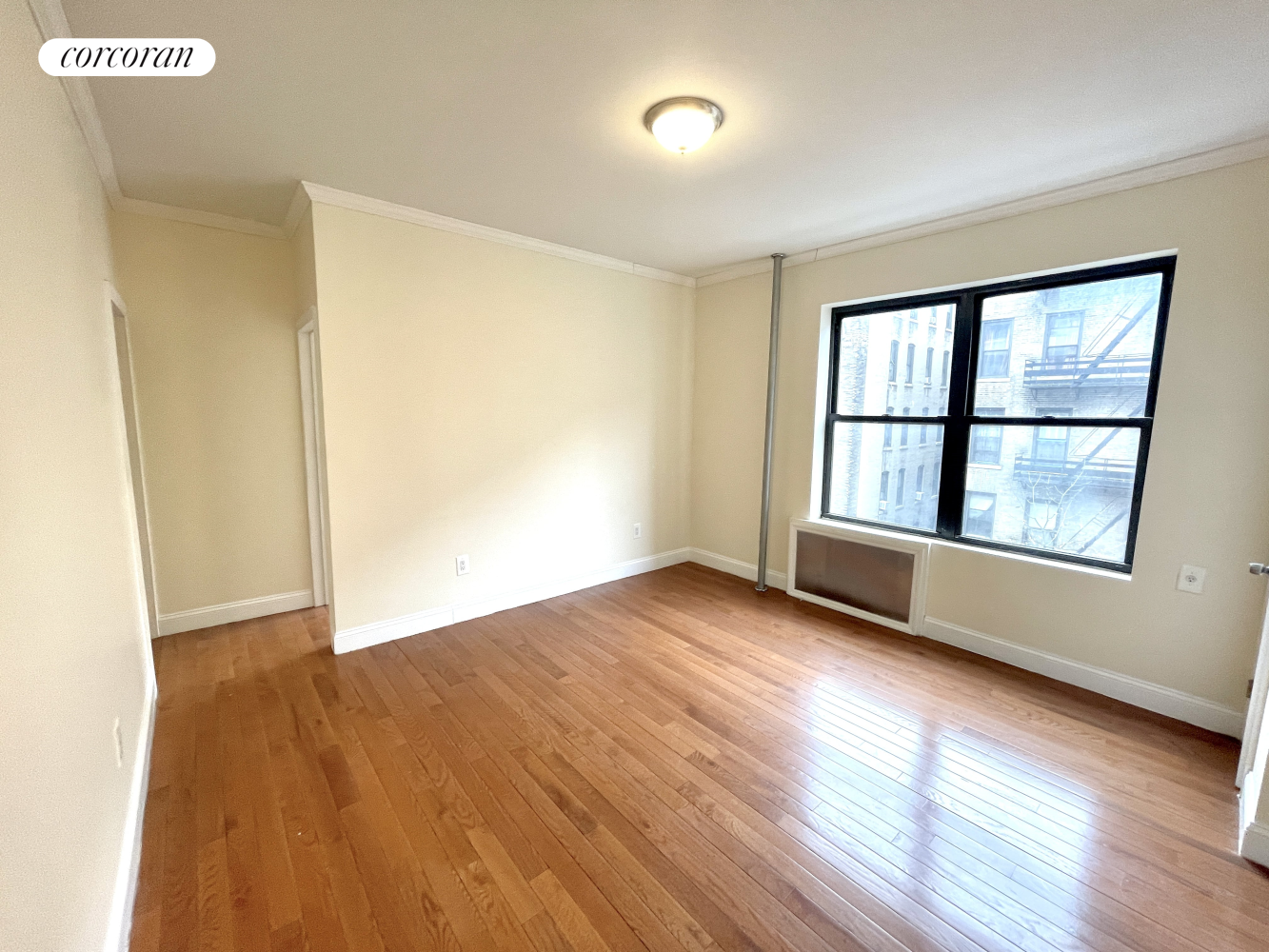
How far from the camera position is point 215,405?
3129mm

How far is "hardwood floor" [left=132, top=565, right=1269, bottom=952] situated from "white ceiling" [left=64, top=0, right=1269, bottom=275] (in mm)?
2519

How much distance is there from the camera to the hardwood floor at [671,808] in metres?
1.44

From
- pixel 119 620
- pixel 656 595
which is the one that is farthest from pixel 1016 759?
pixel 119 620

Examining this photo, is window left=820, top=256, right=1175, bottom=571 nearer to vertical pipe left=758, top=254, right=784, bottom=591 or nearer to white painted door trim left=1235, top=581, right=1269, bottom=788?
vertical pipe left=758, top=254, right=784, bottom=591

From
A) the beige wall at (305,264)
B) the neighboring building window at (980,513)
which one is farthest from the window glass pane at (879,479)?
the beige wall at (305,264)

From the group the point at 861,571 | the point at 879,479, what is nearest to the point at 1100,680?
the point at 861,571

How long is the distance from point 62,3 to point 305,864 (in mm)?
2600

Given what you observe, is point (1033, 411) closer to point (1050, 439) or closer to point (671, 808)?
point (1050, 439)

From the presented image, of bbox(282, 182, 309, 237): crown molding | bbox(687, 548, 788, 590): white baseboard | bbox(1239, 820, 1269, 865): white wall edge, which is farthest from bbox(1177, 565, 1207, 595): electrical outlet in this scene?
bbox(282, 182, 309, 237): crown molding

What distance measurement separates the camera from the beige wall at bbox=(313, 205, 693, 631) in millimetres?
2830

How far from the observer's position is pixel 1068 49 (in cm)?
158

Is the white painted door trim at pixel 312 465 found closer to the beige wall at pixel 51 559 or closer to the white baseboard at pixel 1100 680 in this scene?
the beige wall at pixel 51 559

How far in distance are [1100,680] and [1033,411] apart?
1.42m

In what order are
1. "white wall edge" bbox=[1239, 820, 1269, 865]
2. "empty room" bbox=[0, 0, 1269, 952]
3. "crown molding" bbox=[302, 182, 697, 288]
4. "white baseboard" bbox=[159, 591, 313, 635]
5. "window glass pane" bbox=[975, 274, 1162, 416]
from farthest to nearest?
"white baseboard" bbox=[159, 591, 313, 635], "crown molding" bbox=[302, 182, 697, 288], "window glass pane" bbox=[975, 274, 1162, 416], "white wall edge" bbox=[1239, 820, 1269, 865], "empty room" bbox=[0, 0, 1269, 952]
